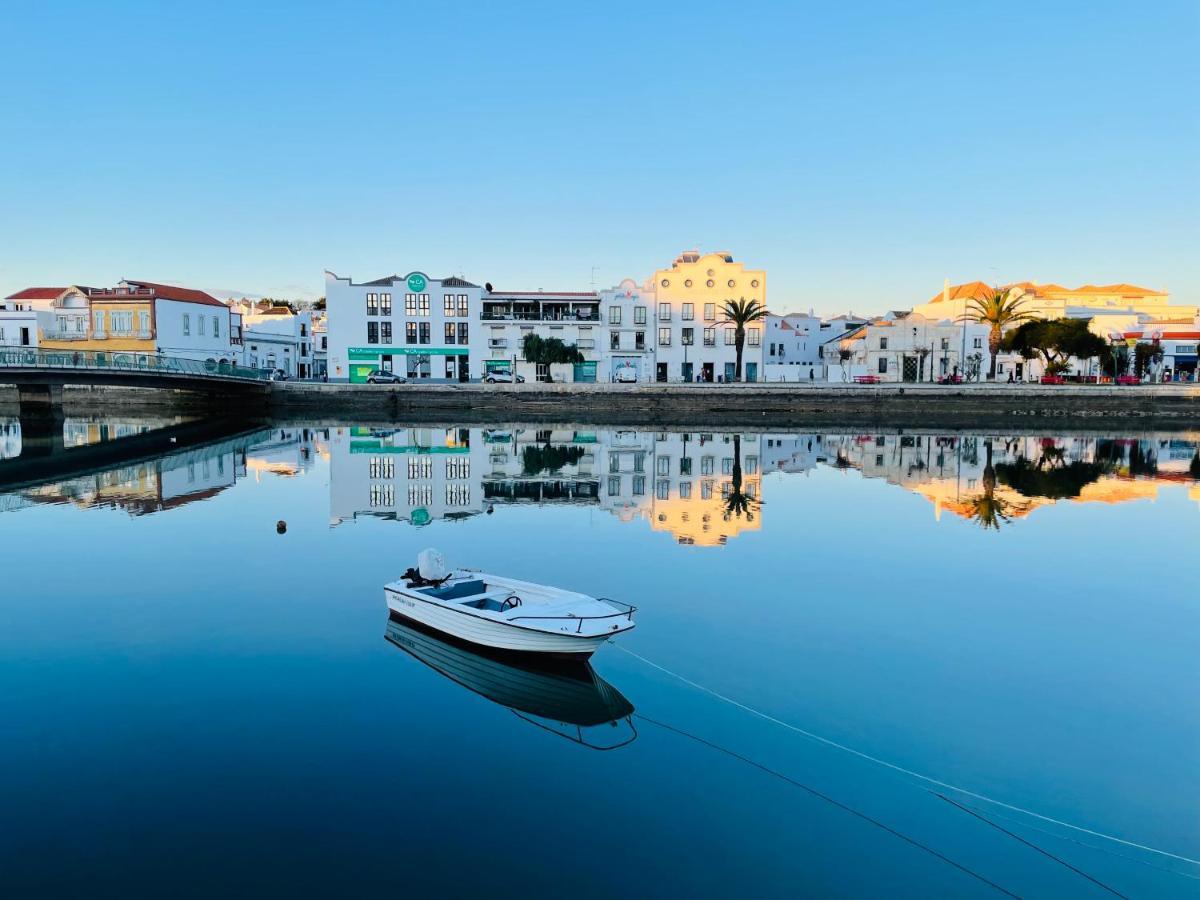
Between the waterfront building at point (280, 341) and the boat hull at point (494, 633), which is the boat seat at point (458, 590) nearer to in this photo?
the boat hull at point (494, 633)

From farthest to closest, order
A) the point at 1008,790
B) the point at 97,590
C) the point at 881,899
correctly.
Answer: the point at 97,590
the point at 1008,790
the point at 881,899

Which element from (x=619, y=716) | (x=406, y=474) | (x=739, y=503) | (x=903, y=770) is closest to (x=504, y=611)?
(x=619, y=716)

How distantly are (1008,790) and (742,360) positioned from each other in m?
78.0

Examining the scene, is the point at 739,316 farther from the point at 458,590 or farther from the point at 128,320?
the point at 458,590

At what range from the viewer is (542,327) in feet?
274

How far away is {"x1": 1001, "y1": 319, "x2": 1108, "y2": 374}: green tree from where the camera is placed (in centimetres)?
7444

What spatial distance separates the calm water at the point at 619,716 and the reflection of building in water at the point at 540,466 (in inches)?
228

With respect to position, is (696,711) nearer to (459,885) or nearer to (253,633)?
(459,885)

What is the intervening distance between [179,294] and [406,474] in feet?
180

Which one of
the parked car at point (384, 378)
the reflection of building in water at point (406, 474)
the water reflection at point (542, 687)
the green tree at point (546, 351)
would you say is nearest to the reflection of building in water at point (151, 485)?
the reflection of building in water at point (406, 474)

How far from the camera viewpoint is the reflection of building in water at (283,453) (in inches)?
1436

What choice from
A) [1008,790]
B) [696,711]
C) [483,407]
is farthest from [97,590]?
[483,407]

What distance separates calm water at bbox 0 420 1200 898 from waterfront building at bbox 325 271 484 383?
5990 centimetres

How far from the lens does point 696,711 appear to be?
11.0 meters
